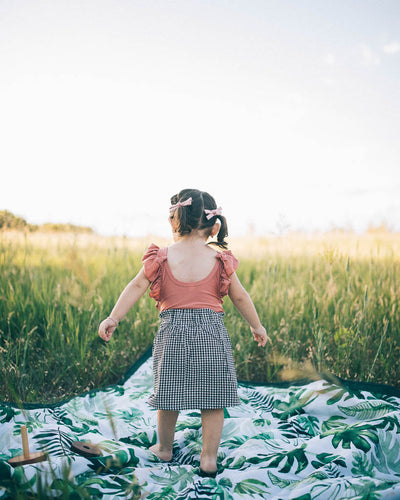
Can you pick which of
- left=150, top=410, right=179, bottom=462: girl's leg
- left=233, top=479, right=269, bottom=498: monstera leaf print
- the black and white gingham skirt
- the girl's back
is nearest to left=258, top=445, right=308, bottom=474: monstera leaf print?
left=233, top=479, right=269, bottom=498: monstera leaf print

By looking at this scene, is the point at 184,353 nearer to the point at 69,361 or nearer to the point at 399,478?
the point at 399,478

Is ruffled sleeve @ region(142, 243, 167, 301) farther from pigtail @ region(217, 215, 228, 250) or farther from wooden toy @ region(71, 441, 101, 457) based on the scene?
wooden toy @ region(71, 441, 101, 457)

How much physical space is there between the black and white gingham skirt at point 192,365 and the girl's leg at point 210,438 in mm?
59

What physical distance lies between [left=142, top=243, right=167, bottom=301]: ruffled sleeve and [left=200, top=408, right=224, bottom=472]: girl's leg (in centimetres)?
53

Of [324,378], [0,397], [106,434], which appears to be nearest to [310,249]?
[324,378]

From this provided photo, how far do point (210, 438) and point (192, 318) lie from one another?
1.50 ft

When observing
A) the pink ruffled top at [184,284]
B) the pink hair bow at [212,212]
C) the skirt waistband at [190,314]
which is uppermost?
the pink hair bow at [212,212]

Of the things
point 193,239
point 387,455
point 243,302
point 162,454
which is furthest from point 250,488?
point 193,239

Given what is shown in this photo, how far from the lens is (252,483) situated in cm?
150

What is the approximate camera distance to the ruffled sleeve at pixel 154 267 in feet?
5.92

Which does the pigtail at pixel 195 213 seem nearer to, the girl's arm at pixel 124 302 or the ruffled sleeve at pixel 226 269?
the ruffled sleeve at pixel 226 269

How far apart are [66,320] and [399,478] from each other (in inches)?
77.6

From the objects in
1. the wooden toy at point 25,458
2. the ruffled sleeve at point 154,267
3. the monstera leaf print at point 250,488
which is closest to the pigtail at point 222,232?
the ruffled sleeve at point 154,267

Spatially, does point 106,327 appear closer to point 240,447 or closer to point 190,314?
point 190,314
